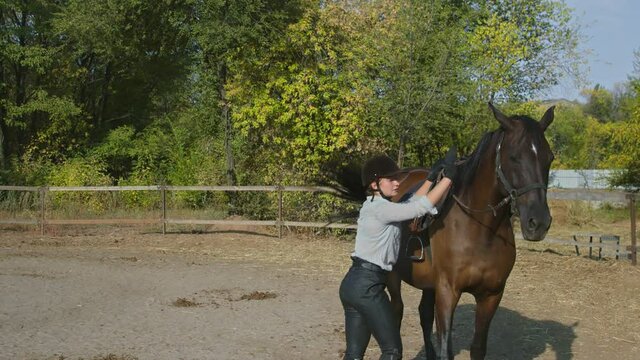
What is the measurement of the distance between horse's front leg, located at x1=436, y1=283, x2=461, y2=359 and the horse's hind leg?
100 cm

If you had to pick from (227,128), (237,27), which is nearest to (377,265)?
(237,27)

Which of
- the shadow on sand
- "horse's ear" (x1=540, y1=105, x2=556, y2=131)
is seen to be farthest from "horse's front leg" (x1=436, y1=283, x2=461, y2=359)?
the shadow on sand

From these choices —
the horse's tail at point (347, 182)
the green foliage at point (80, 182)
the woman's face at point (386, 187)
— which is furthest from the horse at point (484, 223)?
the green foliage at point (80, 182)

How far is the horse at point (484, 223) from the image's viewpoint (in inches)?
161

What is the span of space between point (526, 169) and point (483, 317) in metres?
1.16

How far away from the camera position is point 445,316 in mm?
4375

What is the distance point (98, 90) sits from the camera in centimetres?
2891

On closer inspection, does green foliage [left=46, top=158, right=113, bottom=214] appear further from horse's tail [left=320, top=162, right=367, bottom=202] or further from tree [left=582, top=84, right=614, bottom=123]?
tree [left=582, top=84, right=614, bottom=123]

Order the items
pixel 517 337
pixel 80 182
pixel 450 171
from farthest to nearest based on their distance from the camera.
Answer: pixel 80 182 < pixel 517 337 < pixel 450 171

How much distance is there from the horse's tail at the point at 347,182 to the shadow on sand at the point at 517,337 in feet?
5.20

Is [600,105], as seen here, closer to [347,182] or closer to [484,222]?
[347,182]

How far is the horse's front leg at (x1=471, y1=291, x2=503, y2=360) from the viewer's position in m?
4.53

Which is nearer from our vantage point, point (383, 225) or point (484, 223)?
point (383, 225)

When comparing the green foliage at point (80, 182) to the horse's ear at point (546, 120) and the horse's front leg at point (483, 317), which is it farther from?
the horse's ear at point (546, 120)
